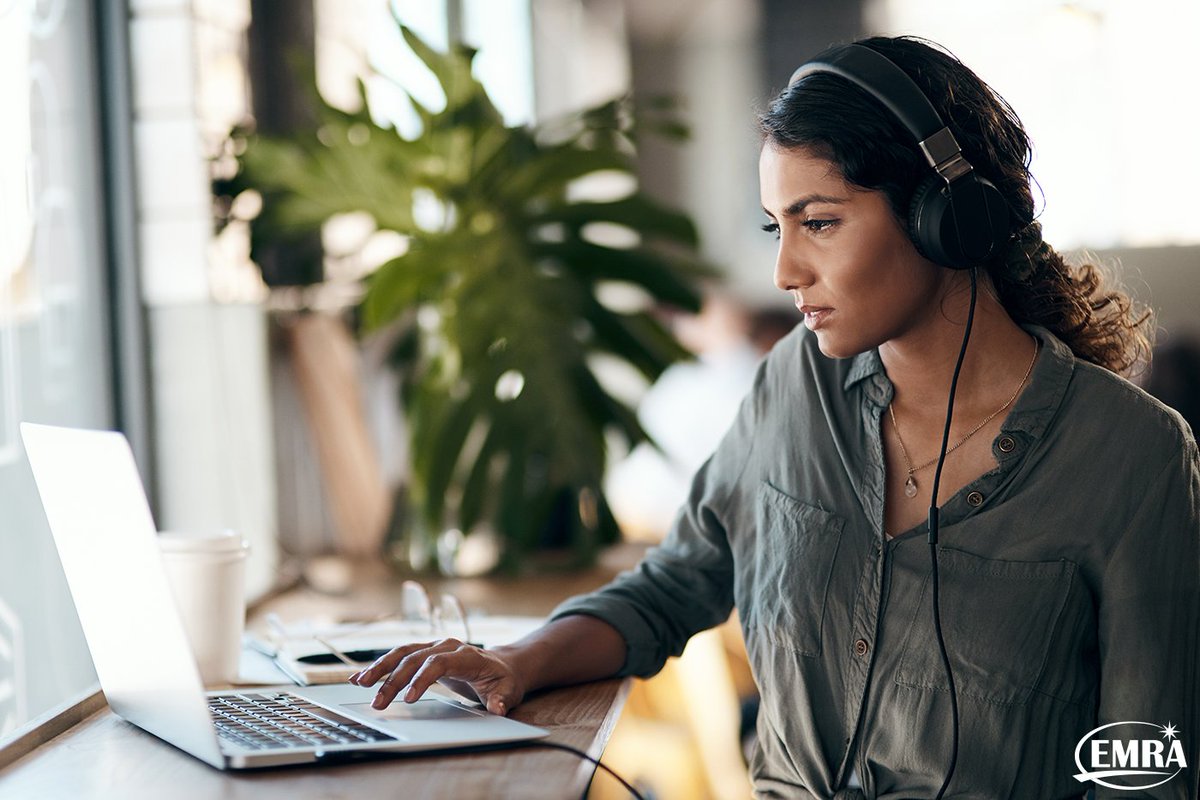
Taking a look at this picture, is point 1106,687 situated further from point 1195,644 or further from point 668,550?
point 668,550

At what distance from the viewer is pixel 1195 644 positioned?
979 millimetres

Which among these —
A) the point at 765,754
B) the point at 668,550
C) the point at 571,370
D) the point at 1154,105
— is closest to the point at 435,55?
the point at 571,370

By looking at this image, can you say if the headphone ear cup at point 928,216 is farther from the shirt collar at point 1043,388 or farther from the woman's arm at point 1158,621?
the woman's arm at point 1158,621

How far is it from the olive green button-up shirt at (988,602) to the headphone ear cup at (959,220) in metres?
0.14

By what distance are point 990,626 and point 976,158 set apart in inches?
15.4

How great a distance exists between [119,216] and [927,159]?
1.10 m

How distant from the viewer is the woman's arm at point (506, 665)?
985mm

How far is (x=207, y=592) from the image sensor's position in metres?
1.18

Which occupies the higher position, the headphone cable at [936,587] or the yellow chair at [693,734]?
the headphone cable at [936,587]

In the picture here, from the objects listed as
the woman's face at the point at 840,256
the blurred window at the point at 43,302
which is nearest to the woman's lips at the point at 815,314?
the woman's face at the point at 840,256

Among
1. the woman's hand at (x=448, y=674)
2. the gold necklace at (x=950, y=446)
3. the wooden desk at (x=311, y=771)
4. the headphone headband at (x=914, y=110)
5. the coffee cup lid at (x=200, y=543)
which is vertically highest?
the headphone headband at (x=914, y=110)

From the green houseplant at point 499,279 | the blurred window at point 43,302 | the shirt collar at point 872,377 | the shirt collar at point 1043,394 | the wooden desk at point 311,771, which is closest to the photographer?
the wooden desk at point 311,771

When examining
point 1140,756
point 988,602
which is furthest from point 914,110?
point 1140,756

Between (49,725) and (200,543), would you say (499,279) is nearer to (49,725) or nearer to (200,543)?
(200,543)
